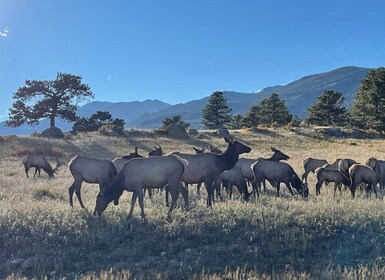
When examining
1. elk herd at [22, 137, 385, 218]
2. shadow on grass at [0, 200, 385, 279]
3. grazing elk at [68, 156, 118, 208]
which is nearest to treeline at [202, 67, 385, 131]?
elk herd at [22, 137, 385, 218]

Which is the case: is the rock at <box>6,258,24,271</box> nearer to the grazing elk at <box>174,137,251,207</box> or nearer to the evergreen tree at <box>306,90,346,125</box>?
the grazing elk at <box>174,137,251,207</box>

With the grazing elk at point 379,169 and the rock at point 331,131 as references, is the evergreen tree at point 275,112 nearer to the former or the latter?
the rock at point 331,131

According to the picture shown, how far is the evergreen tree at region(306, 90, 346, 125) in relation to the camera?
75.1 meters

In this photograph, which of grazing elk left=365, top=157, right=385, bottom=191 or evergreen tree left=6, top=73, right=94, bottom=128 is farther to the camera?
evergreen tree left=6, top=73, right=94, bottom=128

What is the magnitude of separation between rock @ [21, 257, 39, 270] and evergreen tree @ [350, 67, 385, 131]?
2650 inches

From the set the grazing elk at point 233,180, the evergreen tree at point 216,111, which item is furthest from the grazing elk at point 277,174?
the evergreen tree at point 216,111

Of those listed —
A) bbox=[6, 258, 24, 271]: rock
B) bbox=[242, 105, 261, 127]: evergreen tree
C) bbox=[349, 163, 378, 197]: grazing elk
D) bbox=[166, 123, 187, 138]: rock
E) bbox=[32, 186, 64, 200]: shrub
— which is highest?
bbox=[242, 105, 261, 127]: evergreen tree

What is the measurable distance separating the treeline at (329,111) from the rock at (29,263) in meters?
62.3

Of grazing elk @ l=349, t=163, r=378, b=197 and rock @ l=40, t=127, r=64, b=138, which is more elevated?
rock @ l=40, t=127, r=64, b=138

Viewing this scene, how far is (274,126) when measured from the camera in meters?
68.4

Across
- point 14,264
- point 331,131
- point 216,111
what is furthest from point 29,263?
point 216,111

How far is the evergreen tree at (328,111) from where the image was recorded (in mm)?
75125

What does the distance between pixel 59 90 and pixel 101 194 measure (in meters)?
51.6

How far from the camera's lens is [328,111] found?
76.1 meters
